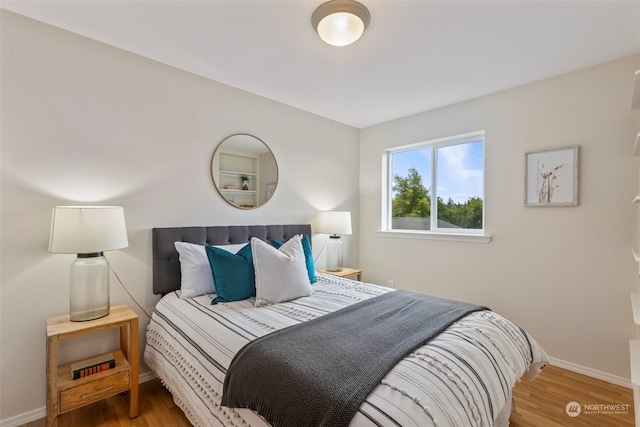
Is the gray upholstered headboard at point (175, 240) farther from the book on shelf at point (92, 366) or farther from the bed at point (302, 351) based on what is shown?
the book on shelf at point (92, 366)

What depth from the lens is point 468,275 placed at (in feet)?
9.84

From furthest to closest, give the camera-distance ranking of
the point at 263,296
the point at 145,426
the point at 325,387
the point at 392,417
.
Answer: the point at 263,296 → the point at 145,426 → the point at 325,387 → the point at 392,417

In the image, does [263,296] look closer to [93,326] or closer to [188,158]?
[93,326]

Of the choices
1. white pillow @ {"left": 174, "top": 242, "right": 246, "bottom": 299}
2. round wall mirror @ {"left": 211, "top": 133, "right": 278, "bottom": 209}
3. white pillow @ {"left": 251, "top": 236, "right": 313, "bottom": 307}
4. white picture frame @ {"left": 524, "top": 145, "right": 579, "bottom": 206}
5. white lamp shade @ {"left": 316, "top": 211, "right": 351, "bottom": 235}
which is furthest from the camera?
white lamp shade @ {"left": 316, "top": 211, "right": 351, "bottom": 235}

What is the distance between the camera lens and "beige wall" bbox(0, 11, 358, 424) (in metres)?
1.75

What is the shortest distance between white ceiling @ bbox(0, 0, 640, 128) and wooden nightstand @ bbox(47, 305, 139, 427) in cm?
187

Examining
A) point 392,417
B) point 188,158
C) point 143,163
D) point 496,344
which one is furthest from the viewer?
point 188,158

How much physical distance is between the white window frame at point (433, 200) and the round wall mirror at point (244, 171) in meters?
1.58

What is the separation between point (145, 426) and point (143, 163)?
1761mm

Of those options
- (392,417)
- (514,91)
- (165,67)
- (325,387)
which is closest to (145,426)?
(325,387)

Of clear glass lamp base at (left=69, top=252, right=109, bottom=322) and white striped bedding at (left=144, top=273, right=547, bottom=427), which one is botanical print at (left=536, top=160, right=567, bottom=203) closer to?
white striped bedding at (left=144, top=273, right=547, bottom=427)

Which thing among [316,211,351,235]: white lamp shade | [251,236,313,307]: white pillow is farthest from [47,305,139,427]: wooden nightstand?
[316,211,351,235]: white lamp shade

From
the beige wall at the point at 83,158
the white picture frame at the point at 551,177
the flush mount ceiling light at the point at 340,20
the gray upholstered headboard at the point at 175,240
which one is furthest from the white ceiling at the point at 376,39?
the gray upholstered headboard at the point at 175,240

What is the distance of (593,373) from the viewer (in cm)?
230
